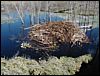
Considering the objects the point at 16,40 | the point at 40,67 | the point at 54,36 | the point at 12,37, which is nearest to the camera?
the point at 40,67

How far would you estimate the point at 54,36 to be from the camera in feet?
24.8

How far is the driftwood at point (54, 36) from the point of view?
746cm

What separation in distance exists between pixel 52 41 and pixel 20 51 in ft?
3.61

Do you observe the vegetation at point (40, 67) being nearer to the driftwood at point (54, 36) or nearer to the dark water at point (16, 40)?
the dark water at point (16, 40)

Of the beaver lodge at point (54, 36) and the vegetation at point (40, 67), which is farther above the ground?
the beaver lodge at point (54, 36)

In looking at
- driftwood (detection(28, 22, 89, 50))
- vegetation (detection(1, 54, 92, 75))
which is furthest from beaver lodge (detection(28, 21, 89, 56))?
vegetation (detection(1, 54, 92, 75))

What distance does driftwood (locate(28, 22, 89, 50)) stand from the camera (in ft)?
24.5

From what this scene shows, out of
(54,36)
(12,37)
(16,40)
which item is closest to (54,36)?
(54,36)

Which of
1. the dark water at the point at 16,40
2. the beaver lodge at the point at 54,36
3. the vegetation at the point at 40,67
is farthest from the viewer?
the beaver lodge at the point at 54,36

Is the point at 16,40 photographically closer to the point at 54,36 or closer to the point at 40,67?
the point at 54,36

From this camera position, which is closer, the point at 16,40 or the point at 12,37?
the point at 16,40

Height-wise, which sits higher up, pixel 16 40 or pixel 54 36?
pixel 54 36

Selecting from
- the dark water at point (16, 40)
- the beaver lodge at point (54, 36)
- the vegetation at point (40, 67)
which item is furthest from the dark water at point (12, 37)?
the vegetation at point (40, 67)

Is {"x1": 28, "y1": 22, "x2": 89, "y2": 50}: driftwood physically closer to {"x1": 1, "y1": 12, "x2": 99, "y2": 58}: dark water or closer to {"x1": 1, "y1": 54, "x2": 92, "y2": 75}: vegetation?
{"x1": 1, "y1": 12, "x2": 99, "y2": 58}: dark water
